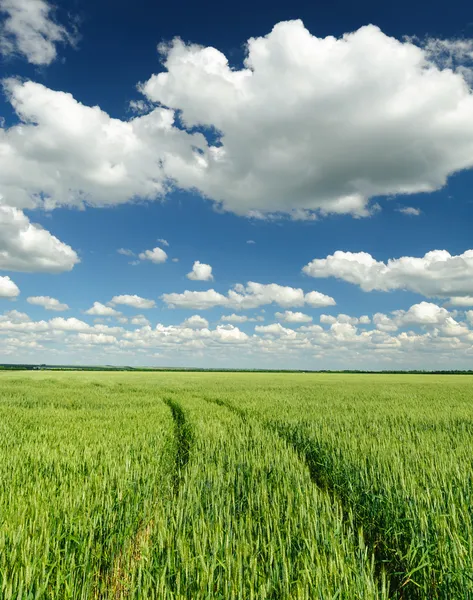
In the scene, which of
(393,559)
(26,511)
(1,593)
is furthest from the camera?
(26,511)

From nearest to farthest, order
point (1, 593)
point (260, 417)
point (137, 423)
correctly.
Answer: point (1, 593)
point (137, 423)
point (260, 417)

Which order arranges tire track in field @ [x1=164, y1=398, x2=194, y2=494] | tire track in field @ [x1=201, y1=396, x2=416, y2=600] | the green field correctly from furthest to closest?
tire track in field @ [x1=164, y1=398, x2=194, y2=494], tire track in field @ [x1=201, y1=396, x2=416, y2=600], the green field

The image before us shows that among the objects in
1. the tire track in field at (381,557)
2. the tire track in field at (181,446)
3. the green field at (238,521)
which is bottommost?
the tire track in field at (181,446)

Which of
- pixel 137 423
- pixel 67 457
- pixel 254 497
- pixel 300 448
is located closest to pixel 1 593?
pixel 254 497

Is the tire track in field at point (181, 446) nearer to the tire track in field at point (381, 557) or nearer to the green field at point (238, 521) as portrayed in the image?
the green field at point (238, 521)

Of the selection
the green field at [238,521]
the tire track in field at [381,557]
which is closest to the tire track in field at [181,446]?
the green field at [238,521]

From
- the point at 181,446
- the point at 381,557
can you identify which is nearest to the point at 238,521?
the point at 381,557

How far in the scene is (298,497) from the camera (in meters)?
4.93

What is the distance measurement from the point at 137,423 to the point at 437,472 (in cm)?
910

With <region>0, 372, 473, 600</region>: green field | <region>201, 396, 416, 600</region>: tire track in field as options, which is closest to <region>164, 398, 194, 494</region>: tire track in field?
<region>0, 372, 473, 600</region>: green field

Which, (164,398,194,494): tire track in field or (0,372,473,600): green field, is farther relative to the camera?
(164,398,194,494): tire track in field

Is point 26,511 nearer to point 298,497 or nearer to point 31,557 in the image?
point 31,557

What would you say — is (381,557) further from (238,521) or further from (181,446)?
(181,446)

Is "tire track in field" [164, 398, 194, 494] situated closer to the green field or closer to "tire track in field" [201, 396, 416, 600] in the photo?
the green field
